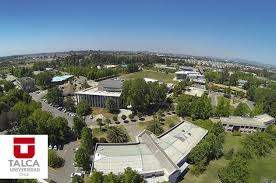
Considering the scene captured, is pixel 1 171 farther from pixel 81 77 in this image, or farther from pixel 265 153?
pixel 81 77

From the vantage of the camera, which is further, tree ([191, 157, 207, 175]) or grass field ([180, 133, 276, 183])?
tree ([191, 157, 207, 175])

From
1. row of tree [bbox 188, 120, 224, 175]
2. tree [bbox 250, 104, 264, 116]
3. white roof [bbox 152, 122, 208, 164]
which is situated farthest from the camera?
tree [bbox 250, 104, 264, 116]

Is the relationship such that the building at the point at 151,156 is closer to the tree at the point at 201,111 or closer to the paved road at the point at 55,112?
the tree at the point at 201,111

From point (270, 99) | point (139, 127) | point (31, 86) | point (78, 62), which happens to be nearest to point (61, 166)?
point (139, 127)

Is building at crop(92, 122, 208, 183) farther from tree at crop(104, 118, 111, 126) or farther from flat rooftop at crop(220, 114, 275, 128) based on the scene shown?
tree at crop(104, 118, 111, 126)

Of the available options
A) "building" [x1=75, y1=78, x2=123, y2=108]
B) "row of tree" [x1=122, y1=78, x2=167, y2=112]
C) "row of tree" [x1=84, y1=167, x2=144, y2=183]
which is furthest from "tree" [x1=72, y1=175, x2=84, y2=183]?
"building" [x1=75, y1=78, x2=123, y2=108]

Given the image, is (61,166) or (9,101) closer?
(61,166)

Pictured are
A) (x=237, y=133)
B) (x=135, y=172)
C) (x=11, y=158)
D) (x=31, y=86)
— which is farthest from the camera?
(x=31, y=86)
